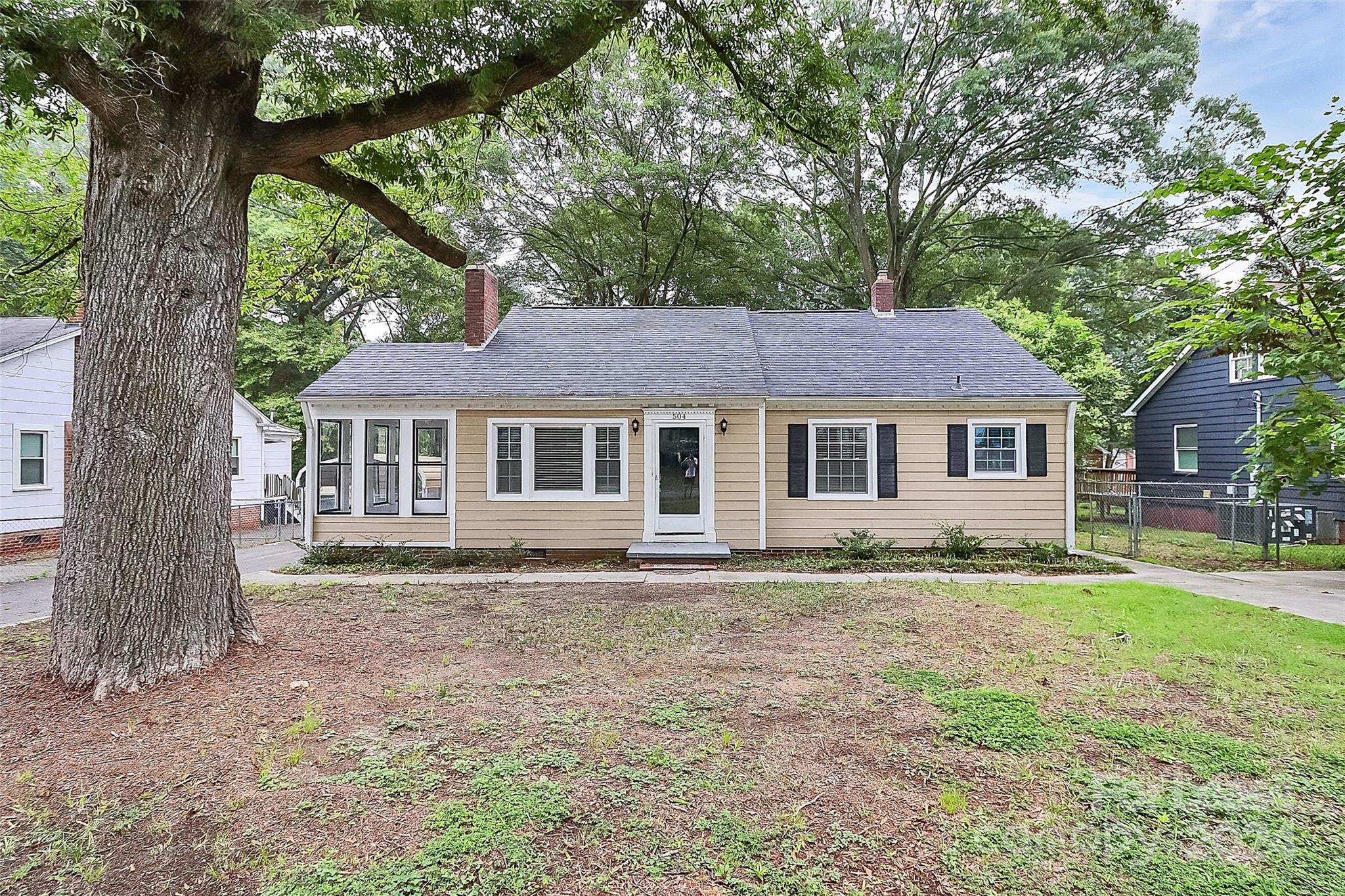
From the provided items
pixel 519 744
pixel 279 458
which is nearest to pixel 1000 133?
pixel 519 744

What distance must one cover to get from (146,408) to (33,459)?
1140 centimetres

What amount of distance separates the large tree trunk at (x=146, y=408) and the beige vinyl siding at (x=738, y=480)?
7322 millimetres

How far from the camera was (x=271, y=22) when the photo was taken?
13.1ft

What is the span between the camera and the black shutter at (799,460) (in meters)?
10.9

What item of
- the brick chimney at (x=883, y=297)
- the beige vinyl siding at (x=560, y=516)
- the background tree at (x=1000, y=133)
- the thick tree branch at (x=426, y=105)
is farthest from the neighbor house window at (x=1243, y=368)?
the thick tree branch at (x=426, y=105)

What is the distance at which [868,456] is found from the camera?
1102cm

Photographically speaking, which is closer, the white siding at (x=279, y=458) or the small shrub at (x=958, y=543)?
the small shrub at (x=958, y=543)

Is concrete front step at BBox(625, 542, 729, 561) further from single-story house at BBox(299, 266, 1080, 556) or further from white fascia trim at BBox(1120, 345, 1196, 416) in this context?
white fascia trim at BBox(1120, 345, 1196, 416)

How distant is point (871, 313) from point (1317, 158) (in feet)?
24.2

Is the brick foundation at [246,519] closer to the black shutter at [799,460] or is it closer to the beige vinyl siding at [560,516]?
the beige vinyl siding at [560,516]

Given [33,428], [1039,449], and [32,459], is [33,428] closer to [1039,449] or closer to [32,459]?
[32,459]

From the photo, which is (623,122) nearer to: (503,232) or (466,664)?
(503,232)

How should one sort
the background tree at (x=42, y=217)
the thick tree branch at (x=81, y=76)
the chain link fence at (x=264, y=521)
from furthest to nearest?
1. the chain link fence at (x=264, y=521)
2. the background tree at (x=42, y=217)
3. the thick tree branch at (x=81, y=76)

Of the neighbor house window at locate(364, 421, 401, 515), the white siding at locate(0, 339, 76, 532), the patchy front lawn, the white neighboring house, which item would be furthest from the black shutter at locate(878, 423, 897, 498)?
the white siding at locate(0, 339, 76, 532)
